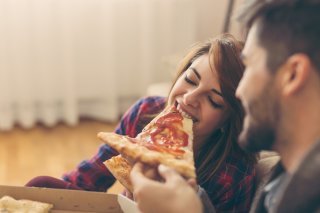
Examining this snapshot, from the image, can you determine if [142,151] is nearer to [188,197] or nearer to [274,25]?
[188,197]

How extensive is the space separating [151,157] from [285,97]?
34 centimetres

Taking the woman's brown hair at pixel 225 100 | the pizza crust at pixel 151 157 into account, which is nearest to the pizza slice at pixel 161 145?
the pizza crust at pixel 151 157

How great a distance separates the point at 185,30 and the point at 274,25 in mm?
2199

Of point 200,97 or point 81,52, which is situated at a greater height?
point 200,97

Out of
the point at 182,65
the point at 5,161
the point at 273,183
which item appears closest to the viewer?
the point at 273,183

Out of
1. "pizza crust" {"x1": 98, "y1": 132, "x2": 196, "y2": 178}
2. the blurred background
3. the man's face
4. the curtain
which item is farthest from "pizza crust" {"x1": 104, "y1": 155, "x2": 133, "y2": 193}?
the curtain

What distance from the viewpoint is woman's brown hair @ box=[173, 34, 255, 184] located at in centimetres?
142

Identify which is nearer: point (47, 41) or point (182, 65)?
point (182, 65)

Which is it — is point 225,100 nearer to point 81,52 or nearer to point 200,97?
point 200,97

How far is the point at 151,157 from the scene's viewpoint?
114 centimetres

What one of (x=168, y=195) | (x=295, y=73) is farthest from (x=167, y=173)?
(x=295, y=73)

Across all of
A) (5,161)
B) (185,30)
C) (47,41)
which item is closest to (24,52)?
(47,41)

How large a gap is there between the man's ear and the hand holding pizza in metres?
0.28

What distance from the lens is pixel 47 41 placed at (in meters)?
2.91
